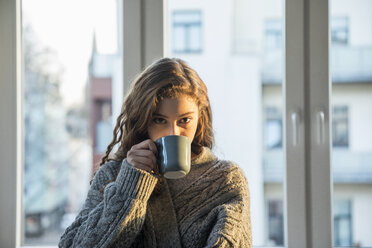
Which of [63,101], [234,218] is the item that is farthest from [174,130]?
[63,101]

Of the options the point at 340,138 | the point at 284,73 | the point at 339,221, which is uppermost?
the point at 284,73

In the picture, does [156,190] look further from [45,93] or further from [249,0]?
[45,93]

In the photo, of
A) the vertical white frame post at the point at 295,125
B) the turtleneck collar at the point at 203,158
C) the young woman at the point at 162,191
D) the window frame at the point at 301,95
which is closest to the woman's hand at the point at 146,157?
the young woman at the point at 162,191

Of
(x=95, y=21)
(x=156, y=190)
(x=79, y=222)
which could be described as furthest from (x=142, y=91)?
(x=95, y=21)

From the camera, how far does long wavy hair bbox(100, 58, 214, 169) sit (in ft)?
3.18

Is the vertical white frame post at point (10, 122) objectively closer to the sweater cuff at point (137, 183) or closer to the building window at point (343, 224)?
the sweater cuff at point (137, 183)

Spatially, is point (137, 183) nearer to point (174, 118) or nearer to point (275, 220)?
point (174, 118)

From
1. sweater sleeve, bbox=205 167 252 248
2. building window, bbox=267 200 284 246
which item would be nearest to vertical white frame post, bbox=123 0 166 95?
sweater sleeve, bbox=205 167 252 248

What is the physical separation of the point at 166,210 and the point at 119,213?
0.46 feet

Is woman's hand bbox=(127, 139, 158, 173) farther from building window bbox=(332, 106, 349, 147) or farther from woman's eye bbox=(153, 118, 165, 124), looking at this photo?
building window bbox=(332, 106, 349, 147)

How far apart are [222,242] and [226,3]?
1282 millimetres

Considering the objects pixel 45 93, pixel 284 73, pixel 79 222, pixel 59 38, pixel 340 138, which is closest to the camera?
pixel 79 222

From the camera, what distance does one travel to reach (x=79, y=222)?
3.20 feet

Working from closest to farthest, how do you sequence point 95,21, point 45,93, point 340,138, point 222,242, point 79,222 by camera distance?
1. point 222,242
2. point 79,222
3. point 340,138
4. point 95,21
5. point 45,93
